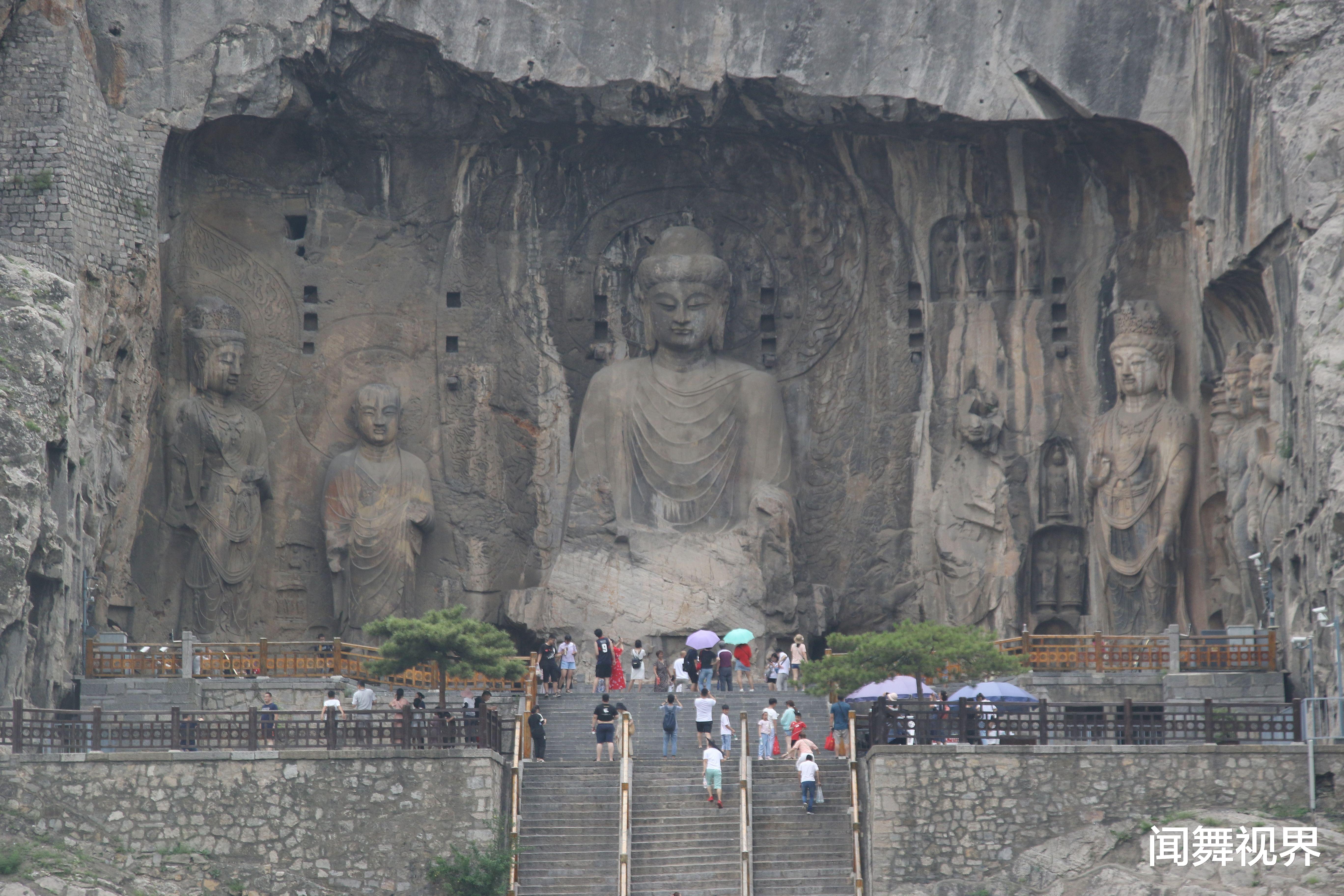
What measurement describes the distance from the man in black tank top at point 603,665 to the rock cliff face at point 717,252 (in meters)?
3.08

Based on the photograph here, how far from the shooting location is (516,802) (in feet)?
91.6

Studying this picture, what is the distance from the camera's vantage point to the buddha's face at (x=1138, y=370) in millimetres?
36062

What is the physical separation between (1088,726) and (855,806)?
110 inches

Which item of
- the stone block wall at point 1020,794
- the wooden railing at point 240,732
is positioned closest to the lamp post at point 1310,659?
the stone block wall at point 1020,794

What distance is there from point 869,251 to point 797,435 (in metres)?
3.09

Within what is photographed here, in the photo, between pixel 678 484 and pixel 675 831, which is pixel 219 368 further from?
pixel 675 831

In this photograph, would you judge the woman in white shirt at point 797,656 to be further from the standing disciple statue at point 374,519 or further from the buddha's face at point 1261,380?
the buddha's face at point 1261,380

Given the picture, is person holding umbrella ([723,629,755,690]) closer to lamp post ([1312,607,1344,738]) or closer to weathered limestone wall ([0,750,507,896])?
weathered limestone wall ([0,750,507,896])

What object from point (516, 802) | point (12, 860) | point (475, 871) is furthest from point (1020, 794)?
point (12, 860)

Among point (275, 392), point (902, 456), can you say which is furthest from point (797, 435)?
point (275, 392)

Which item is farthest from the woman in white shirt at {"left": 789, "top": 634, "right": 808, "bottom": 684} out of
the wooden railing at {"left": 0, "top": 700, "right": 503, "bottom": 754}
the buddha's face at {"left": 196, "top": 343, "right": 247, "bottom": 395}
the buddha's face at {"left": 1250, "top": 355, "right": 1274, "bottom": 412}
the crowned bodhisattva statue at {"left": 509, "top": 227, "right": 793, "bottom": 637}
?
the buddha's face at {"left": 196, "top": 343, "right": 247, "bottom": 395}

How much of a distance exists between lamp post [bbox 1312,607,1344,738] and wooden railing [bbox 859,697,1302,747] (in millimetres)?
816

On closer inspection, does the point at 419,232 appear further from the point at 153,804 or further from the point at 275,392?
the point at 153,804

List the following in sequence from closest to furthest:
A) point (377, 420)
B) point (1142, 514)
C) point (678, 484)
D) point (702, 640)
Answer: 1. point (702, 640)
2. point (1142, 514)
3. point (377, 420)
4. point (678, 484)
